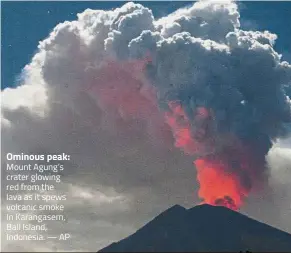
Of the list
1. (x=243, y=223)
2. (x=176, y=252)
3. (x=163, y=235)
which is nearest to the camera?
(x=176, y=252)

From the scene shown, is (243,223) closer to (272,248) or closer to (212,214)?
(212,214)

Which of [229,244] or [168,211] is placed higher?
[168,211]

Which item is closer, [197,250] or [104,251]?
[197,250]

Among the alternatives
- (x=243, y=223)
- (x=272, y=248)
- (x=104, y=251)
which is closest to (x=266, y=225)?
(x=243, y=223)

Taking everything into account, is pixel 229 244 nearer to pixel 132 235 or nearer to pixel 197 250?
pixel 197 250

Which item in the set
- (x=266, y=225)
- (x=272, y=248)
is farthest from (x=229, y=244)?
(x=266, y=225)

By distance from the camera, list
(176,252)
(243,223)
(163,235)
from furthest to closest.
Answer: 1. (243,223)
2. (163,235)
3. (176,252)
